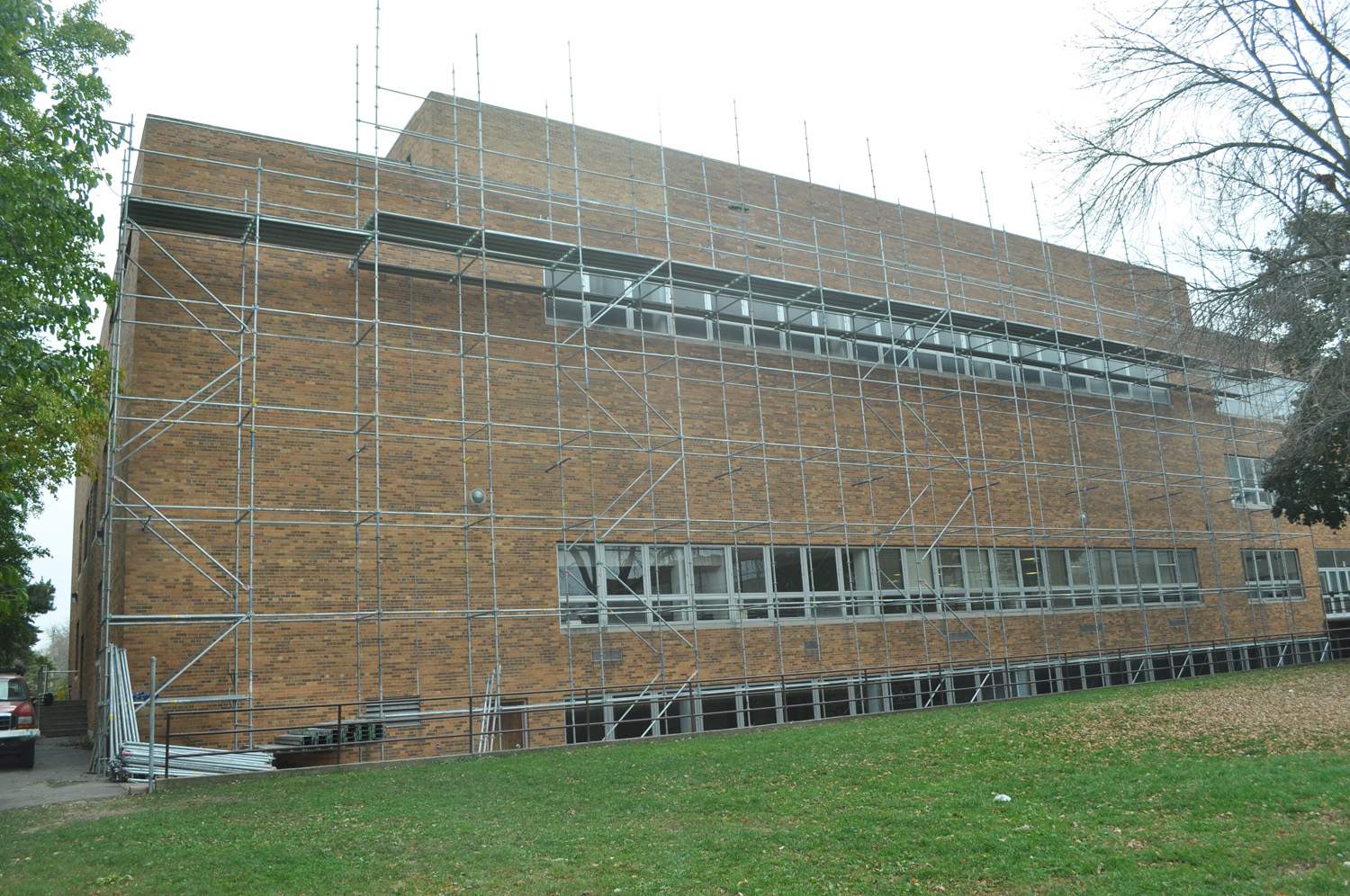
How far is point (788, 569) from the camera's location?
771 inches

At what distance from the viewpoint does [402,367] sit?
54.2 feet

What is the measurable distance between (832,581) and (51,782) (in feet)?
41.8

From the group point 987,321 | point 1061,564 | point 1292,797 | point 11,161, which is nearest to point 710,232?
point 987,321

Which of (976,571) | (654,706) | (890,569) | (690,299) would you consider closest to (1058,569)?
(976,571)

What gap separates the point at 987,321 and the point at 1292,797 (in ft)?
51.4

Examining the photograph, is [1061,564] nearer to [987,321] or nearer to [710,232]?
[987,321]

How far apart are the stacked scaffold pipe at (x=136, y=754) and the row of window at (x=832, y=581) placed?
5.40 meters

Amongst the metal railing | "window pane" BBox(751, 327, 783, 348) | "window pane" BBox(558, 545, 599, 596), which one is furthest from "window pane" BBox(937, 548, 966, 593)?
"window pane" BBox(558, 545, 599, 596)

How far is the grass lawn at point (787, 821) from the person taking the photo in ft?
23.4

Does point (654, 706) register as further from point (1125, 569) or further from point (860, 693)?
point (1125, 569)

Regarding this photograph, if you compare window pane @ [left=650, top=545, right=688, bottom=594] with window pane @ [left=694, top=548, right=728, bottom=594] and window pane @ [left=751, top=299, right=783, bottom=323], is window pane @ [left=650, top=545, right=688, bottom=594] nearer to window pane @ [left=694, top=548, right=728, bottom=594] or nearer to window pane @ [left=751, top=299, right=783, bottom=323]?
window pane @ [left=694, top=548, right=728, bottom=594]

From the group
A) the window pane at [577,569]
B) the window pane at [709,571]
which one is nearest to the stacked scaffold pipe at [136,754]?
the window pane at [577,569]

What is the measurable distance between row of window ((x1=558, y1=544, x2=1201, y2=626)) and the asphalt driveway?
6.79 meters

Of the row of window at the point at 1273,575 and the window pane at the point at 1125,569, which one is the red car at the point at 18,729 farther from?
the row of window at the point at 1273,575
